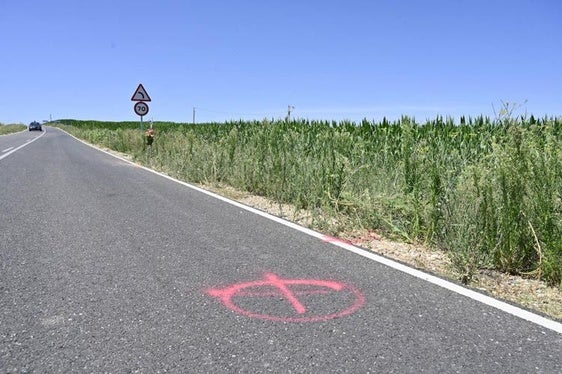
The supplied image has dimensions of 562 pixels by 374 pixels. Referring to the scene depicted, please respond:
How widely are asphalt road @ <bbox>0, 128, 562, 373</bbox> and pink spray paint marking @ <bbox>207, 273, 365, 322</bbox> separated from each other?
0.01 metres

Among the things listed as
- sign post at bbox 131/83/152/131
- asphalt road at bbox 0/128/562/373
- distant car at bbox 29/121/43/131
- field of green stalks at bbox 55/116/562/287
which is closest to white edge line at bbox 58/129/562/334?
asphalt road at bbox 0/128/562/373

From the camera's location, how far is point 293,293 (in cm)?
351

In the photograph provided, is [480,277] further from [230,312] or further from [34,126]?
[34,126]

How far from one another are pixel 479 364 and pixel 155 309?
207 cm

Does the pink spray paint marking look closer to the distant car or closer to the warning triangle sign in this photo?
the warning triangle sign

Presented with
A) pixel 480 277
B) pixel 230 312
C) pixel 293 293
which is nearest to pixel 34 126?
pixel 293 293

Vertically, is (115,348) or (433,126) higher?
(433,126)

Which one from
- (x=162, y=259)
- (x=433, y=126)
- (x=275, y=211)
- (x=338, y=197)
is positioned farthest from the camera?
(x=433, y=126)

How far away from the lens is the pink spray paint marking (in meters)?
3.09

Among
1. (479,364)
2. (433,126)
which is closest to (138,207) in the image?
(479,364)

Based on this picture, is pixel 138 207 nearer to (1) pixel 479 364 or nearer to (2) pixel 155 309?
(2) pixel 155 309

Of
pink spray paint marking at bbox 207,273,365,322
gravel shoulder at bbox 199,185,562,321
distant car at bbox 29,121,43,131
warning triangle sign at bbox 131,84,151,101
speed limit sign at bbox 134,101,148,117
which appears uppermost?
warning triangle sign at bbox 131,84,151,101

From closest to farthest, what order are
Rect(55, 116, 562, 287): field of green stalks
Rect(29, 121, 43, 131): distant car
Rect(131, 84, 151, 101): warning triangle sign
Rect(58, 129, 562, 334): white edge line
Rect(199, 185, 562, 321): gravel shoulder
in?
Rect(58, 129, 562, 334): white edge line, Rect(199, 185, 562, 321): gravel shoulder, Rect(55, 116, 562, 287): field of green stalks, Rect(131, 84, 151, 101): warning triangle sign, Rect(29, 121, 43, 131): distant car

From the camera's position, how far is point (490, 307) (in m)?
3.29
